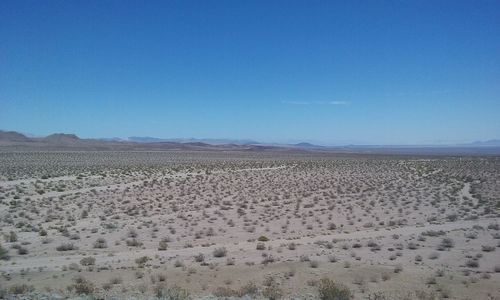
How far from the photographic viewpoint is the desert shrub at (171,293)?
1012cm

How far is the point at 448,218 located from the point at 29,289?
20.2 meters

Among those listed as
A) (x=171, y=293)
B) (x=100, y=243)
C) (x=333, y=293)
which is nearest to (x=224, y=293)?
(x=171, y=293)

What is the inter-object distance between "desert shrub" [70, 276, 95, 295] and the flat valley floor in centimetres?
4

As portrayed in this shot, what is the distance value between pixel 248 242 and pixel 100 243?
5.86 meters

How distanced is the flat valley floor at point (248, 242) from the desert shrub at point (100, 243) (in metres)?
0.04

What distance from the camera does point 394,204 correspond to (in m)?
28.4

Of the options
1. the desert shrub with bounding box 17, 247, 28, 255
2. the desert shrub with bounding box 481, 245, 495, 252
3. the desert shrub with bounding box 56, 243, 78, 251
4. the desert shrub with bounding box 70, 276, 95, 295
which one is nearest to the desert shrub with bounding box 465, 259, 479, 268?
the desert shrub with bounding box 481, 245, 495, 252

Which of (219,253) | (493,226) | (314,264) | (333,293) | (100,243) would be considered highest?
(333,293)

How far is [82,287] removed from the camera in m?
10.7

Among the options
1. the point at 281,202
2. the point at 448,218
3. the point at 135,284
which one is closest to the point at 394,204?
the point at 448,218

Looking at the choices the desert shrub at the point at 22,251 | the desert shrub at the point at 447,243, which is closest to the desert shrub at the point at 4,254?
the desert shrub at the point at 22,251

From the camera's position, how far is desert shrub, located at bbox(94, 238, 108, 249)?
55.5ft

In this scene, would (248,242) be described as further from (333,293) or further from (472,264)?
(472,264)

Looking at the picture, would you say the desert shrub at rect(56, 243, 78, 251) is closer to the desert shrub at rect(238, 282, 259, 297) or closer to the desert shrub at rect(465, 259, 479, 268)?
the desert shrub at rect(238, 282, 259, 297)
